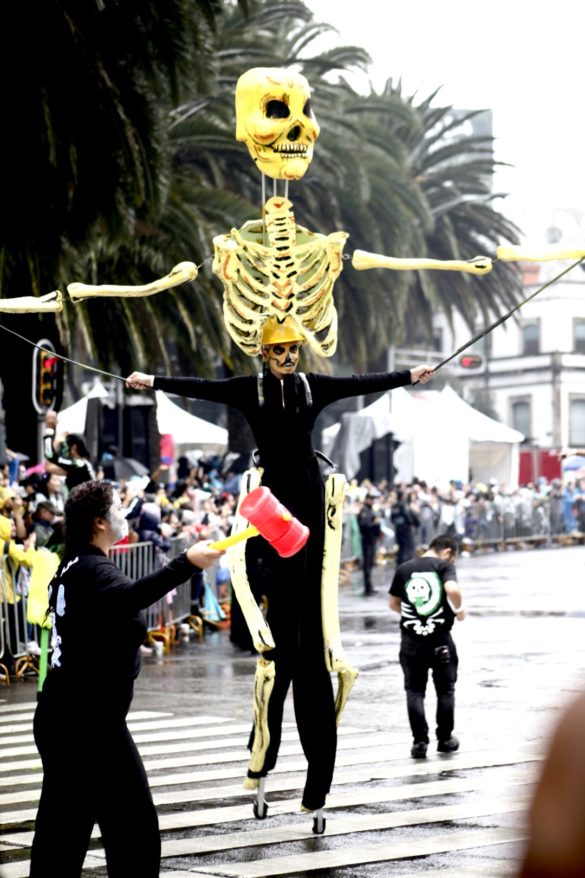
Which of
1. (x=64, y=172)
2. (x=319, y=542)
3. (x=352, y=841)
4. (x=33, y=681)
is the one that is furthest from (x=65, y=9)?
(x=352, y=841)

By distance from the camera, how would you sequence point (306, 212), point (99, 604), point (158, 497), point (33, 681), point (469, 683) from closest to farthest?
point (99, 604)
point (469, 683)
point (33, 681)
point (158, 497)
point (306, 212)

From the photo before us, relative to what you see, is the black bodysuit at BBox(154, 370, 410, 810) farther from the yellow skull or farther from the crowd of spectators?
the crowd of spectators

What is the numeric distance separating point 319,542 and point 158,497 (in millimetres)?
16072

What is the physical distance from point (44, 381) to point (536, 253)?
11.3m

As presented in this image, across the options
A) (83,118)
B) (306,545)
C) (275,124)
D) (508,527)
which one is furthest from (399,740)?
(508,527)

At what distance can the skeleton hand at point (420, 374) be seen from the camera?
8.21 metres

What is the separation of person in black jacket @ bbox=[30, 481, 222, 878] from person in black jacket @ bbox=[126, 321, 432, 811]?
2.54m

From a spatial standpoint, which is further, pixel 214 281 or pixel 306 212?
pixel 306 212

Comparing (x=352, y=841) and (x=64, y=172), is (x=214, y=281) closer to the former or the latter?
(x=64, y=172)

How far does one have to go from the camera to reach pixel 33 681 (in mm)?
15844

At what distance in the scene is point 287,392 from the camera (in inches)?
330

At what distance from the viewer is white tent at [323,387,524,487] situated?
40.3 metres

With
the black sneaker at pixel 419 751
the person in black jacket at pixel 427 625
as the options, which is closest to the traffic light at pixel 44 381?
the person in black jacket at pixel 427 625

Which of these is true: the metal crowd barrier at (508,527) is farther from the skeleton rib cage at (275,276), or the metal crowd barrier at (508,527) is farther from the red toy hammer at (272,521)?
the red toy hammer at (272,521)
